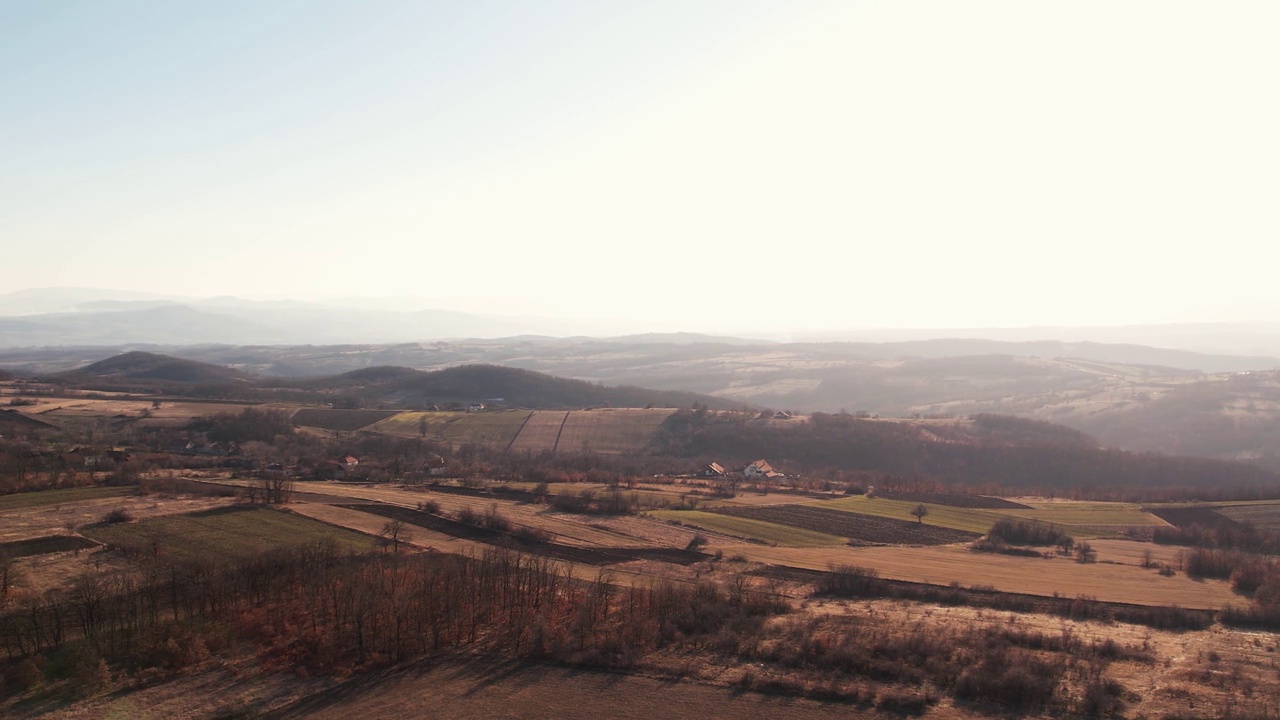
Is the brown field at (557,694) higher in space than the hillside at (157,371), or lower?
lower

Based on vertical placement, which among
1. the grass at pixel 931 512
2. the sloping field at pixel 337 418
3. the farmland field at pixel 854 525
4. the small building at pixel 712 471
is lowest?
the small building at pixel 712 471

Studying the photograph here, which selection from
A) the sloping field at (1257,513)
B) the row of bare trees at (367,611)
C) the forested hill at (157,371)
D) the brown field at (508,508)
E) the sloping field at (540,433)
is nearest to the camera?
the row of bare trees at (367,611)

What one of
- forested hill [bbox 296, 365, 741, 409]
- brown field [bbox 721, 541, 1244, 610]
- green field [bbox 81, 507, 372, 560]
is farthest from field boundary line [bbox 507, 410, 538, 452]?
brown field [bbox 721, 541, 1244, 610]

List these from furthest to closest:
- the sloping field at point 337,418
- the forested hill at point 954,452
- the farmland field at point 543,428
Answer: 1. the sloping field at point 337,418
2. the farmland field at point 543,428
3. the forested hill at point 954,452

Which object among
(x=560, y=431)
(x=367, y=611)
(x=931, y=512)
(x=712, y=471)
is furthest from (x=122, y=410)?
(x=931, y=512)

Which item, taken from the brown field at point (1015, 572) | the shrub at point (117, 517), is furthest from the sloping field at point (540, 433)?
the shrub at point (117, 517)

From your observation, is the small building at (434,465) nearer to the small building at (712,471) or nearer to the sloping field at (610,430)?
the sloping field at (610,430)

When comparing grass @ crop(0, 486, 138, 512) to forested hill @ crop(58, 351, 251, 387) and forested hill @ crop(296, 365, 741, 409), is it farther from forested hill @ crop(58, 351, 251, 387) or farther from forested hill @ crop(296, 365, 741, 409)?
forested hill @ crop(58, 351, 251, 387)
